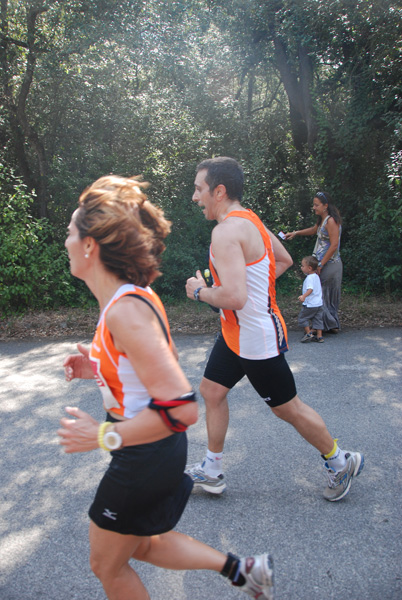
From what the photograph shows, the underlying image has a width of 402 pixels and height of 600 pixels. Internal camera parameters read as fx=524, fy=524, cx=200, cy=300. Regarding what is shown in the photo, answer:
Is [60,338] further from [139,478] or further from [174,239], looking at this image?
[139,478]

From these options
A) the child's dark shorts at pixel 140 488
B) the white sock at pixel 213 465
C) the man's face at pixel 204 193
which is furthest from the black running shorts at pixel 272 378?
the child's dark shorts at pixel 140 488

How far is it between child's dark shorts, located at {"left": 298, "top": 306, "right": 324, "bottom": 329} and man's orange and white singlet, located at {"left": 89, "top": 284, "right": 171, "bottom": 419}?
508 centimetres

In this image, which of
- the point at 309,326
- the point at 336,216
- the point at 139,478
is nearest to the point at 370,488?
the point at 139,478

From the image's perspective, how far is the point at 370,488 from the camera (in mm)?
3277

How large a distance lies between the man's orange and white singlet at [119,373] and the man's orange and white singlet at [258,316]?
1.24m

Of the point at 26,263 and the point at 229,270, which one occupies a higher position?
the point at 229,270

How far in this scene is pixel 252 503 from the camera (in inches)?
125

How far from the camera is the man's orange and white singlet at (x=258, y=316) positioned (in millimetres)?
2953

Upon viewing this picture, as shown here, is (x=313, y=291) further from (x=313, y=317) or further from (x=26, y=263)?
(x=26, y=263)

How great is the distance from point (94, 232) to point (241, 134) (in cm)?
A: 919

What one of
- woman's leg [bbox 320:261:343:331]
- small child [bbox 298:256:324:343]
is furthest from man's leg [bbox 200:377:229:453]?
woman's leg [bbox 320:261:343:331]

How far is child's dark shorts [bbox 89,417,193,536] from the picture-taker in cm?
176

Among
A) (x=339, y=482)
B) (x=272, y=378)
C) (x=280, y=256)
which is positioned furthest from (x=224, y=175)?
(x=339, y=482)

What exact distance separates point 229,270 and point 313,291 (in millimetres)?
4194
